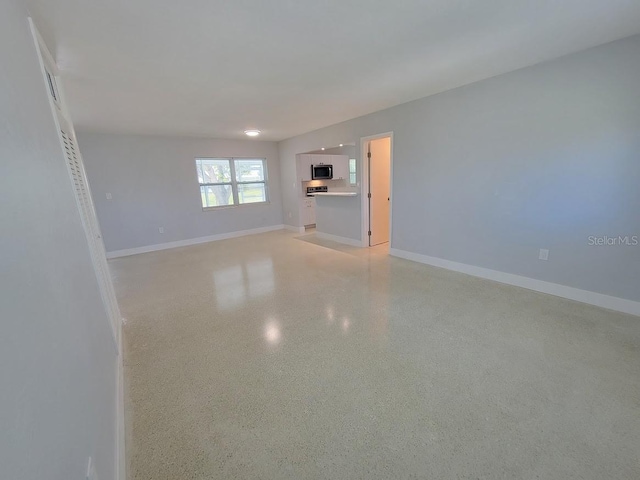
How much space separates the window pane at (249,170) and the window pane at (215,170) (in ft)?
0.82

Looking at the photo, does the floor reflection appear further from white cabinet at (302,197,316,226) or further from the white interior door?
white cabinet at (302,197,316,226)

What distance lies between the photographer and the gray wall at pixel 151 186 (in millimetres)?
4933

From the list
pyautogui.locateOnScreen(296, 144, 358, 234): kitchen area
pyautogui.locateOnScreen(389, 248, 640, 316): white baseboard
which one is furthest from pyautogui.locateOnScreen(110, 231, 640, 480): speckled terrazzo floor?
pyautogui.locateOnScreen(296, 144, 358, 234): kitchen area

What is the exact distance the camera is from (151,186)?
5.40 meters

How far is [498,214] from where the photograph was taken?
319 centimetres

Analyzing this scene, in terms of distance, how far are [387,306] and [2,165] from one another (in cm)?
278

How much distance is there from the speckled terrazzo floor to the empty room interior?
0.05ft

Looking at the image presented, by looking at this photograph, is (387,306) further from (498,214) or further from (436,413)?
(498,214)

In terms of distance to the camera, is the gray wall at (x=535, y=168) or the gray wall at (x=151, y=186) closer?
the gray wall at (x=535, y=168)

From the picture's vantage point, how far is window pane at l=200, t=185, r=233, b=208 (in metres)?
6.13

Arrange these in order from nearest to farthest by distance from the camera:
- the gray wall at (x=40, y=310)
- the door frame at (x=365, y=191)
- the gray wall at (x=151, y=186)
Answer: the gray wall at (x=40, y=310), the door frame at (x=365, y=191), the gray wall at (x=151, y=186)

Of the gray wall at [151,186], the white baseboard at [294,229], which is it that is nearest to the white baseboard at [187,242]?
the gray wall at [151,186]

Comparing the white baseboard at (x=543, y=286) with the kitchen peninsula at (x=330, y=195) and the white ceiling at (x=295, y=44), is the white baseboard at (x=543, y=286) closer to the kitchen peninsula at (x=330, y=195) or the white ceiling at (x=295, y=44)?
the kitchen peninsula at (x=330, y=195)

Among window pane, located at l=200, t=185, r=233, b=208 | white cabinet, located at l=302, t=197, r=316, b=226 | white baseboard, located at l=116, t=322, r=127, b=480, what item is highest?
window pane, located at l=200, t=185, r=233, b=208
